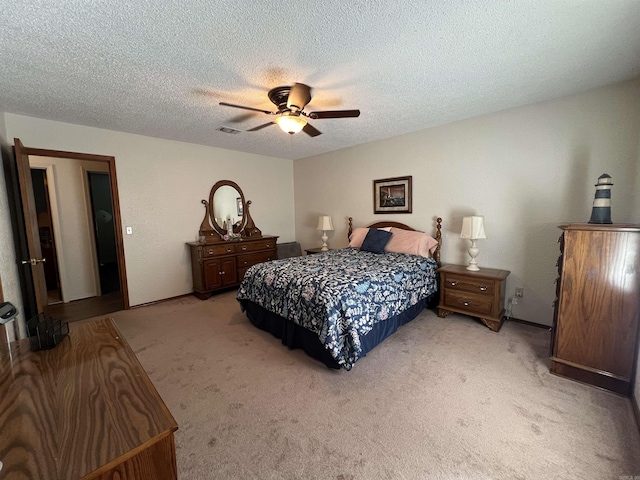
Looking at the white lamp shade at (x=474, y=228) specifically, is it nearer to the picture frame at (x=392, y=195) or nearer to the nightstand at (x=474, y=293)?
the nightstand at (x=474, y=293)

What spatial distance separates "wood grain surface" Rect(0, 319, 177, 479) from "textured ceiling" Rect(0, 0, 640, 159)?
1.83m

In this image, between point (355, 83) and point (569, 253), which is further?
point (355, 83)

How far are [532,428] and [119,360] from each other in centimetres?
237

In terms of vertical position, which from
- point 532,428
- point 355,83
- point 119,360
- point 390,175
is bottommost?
point 532,428

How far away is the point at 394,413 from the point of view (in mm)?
1828

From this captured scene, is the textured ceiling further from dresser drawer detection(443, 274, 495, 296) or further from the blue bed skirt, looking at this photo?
the blue bed skirt

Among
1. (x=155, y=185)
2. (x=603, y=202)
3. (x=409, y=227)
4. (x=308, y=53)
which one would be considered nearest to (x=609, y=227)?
(x=603, y=202)

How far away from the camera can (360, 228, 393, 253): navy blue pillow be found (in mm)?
3856

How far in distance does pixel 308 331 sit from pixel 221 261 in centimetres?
245

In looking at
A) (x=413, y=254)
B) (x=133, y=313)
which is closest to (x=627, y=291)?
(x=413, y=254)

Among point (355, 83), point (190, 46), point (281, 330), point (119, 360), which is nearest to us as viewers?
point (119, 360)

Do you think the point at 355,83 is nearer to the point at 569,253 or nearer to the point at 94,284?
the point at 569,253

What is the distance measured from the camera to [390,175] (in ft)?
13.9

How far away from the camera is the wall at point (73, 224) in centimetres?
417
